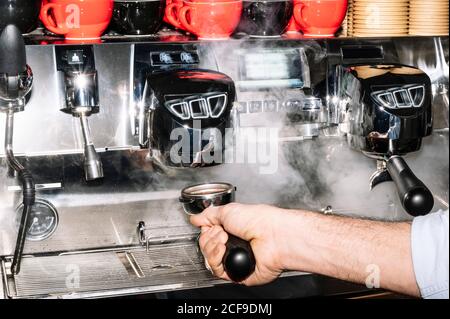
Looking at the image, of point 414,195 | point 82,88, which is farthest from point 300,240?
point 82,88

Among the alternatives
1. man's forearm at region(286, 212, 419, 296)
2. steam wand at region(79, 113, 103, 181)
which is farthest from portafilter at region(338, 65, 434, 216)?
steam wand at region(79, 113, 103, 181)

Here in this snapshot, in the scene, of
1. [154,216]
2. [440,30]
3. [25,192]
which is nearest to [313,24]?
[440,30]

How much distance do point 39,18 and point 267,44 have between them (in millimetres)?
400

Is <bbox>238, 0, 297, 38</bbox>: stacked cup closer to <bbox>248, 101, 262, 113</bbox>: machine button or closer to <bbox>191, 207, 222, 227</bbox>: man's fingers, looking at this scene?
<bbox>248, 101, 262, 113</bbox>: machine button

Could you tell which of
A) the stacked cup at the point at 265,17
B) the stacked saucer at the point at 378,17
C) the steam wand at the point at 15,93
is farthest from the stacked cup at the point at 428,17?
the steam wand at the point at 15,93

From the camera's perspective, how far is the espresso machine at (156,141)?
4.14 ft

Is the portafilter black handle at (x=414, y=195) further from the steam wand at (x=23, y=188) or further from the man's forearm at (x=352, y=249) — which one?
the steam wand at (x=23, y=188)

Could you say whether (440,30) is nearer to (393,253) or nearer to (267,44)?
(267,44)

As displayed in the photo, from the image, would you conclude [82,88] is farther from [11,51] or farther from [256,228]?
[256,228]

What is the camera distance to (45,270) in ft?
4.21

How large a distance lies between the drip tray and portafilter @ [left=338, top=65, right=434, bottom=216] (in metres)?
0.35

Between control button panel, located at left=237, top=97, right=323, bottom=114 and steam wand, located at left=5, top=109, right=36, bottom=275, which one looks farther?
control button panel, located at left=237, top=97, right=323, bottom=114

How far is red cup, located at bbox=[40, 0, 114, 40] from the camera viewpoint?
1.32 m

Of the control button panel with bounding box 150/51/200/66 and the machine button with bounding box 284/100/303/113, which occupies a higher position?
the control button panel with bounding box 150/51/200/66
